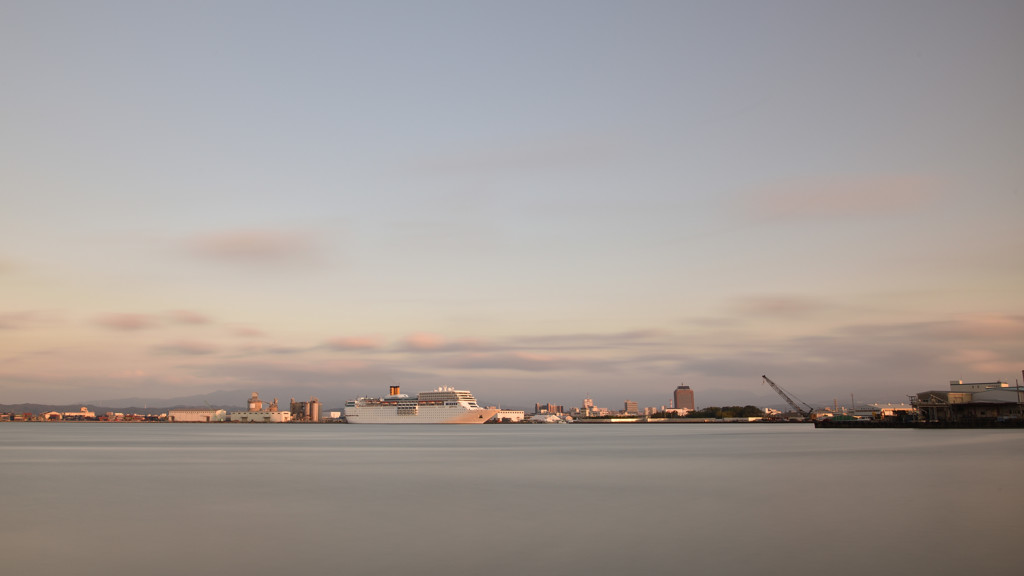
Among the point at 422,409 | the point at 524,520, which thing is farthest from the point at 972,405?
the point at 422,409

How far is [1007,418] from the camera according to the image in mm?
90812

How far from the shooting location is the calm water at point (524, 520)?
15.8 meters

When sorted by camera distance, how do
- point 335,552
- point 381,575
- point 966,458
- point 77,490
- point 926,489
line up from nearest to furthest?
1. point 381,575
2. point 335,552
3. point 926,489
4. point 77,490
5. point 966,458

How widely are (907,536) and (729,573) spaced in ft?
21.6

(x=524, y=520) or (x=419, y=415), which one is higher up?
(x=524, y=520)

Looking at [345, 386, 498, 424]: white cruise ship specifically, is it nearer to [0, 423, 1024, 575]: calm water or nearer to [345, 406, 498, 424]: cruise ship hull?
[345, 406, 498, 424]: cruise ship hull

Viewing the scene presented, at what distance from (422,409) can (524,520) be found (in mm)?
160975

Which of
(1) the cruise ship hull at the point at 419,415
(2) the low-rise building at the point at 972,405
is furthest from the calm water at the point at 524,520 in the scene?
(1) the cruise ship hull at the point at 419,415

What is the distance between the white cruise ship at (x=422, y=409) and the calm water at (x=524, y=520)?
451ft

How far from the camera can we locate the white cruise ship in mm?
177125

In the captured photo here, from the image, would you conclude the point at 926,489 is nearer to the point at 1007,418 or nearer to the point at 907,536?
the point at 907,536

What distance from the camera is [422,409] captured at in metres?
180

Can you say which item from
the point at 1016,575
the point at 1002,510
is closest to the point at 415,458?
the point at 1002,510

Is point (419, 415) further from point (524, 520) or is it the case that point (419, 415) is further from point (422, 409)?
point (524, 520)
